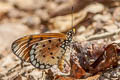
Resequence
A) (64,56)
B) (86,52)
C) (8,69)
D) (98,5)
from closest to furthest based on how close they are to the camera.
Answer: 1. (86,52)
2. (64,56)
3. (8,69)
4. (98,5)

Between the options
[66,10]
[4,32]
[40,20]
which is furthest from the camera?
[40,20]

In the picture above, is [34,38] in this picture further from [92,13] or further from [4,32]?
[4,32]

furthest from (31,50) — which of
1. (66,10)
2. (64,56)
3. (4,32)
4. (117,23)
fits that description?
(4,32)

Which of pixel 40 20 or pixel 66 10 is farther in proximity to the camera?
pixel 40 20

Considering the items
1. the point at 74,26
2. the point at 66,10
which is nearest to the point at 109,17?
the point at 74,26

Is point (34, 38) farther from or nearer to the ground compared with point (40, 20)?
nearer to the ground

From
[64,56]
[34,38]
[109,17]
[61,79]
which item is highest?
[109,17]
